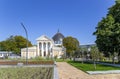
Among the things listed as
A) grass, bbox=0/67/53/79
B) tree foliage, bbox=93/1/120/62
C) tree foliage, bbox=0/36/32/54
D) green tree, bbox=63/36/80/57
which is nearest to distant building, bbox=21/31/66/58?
green tree, bbox=63/36/80/57

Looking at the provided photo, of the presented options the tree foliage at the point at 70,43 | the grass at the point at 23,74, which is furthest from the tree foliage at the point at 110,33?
the tree foliage at the point at 70,43

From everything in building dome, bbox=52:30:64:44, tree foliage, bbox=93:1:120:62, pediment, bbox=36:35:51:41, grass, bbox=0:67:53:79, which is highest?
building dome, bbox=52:30:64:44

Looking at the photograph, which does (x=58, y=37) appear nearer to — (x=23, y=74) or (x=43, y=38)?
(x=43, y=38)

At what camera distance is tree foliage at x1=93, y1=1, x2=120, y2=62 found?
1582 inches

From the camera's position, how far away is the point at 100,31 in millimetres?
42125

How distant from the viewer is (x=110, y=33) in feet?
132

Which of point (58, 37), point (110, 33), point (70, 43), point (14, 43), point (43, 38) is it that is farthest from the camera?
point (58, 37)

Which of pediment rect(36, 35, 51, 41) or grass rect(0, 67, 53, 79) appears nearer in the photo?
grass rect(0, 67, 53, 79)

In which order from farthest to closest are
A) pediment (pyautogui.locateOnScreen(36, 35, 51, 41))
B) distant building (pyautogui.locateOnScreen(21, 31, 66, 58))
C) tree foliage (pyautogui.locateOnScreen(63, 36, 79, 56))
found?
1. tree foliage (pyautogui.locateOnScreen(63, 36, 79, 56))
2. pediment (pyautogui.locateOnScreen(36, 35, 51, 41))
3. distant building (pyautogui.locateOnScreen(21, 31, 66, 58))

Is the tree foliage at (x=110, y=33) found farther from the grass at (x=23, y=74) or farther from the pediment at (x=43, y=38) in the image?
the pediment at (x=43, y=38)

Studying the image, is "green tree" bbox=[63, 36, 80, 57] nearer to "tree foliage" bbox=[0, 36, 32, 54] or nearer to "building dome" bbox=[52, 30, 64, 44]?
"building dome" bbox=[52, 30, 64, 44]

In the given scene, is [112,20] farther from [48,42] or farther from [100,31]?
[48,42]

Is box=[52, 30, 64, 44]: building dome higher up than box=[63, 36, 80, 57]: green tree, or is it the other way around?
box=[52, 30, 64, 44]: building dome

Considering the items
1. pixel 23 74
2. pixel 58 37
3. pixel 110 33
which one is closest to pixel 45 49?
pixel 58 37
